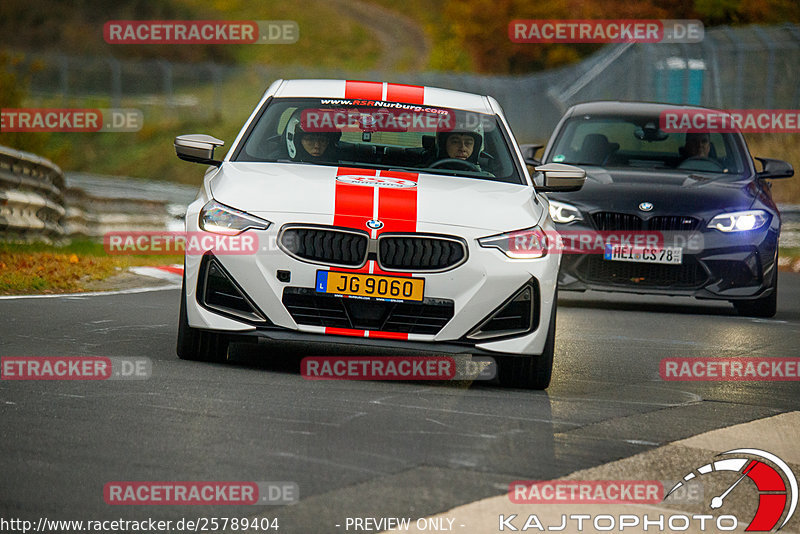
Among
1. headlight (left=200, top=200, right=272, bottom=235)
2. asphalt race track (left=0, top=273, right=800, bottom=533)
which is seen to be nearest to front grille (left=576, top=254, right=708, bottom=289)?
asphalt race track (left=0, top=273, right=800, bottom=533)

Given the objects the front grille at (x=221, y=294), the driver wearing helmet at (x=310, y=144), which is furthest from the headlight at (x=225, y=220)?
the driver wearing helmet at (x=310, y=144)

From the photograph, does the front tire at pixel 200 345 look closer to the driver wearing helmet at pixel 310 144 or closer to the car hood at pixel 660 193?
the driver wearing helmet at pixel 310 144

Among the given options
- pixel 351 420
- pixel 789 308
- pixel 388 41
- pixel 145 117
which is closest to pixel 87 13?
pixel 388 41

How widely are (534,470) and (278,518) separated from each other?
4.13 ft

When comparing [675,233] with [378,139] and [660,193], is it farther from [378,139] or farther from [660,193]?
[378,139]

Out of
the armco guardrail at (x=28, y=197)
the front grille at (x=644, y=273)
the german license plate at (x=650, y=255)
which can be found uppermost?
the german license plate at (x=650, y=255)

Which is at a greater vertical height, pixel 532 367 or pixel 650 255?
pixel 532 367

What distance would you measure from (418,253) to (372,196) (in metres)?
0.43

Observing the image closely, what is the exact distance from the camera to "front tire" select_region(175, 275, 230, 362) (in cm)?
802

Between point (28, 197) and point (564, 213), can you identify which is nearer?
point (564, 213)

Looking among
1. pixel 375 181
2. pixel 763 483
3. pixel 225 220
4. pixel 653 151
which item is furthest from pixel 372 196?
pixel 653 151

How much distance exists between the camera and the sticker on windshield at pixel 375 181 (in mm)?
8062

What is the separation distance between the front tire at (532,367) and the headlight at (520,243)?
0.86 ft

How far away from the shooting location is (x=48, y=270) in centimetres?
1345
